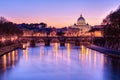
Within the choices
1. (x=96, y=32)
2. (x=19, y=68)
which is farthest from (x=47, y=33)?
(x=19, y=68)

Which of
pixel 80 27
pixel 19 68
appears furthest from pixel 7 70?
pixel 80 27

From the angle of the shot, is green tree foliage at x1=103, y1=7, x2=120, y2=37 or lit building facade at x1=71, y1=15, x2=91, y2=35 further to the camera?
lit building facade at x1=71, y1=15, x2=91, y2=35

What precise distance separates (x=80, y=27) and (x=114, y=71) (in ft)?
384

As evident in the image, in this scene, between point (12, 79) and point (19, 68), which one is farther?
point (19, 68)

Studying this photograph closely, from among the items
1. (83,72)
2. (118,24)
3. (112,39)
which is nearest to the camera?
(83,72)

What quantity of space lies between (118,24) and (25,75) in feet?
68.4

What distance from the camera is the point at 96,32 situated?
98875 mm

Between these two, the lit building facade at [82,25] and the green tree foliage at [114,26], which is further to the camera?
the lit building facade at [82,25]

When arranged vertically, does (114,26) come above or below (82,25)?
below

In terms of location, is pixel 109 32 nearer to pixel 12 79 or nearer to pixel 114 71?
pixel 114 71

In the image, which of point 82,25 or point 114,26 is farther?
point 82,25

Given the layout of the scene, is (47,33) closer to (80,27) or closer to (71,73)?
(80,27)

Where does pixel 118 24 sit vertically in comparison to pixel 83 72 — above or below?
above

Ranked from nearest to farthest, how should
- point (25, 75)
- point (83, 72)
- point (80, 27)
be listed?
point (25, 75) → point (83, 72) → point (80, 27)
